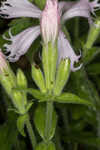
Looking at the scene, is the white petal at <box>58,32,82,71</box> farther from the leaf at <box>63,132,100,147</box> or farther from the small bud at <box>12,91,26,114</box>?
the leaf at <box>63,132,100,147</box>

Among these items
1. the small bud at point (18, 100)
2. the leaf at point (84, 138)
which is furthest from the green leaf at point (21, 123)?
the leaf at point (84, 138)

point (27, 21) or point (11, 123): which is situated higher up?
point (27, 21)

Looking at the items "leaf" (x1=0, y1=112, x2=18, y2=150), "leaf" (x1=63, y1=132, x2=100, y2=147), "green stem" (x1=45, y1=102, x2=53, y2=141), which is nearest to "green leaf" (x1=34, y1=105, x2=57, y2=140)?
"green stem" (x1=45, y1=102, x2=53, y2=141)

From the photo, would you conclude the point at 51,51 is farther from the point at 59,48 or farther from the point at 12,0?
the point at 12,0

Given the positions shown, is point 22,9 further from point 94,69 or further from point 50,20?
point 94,69

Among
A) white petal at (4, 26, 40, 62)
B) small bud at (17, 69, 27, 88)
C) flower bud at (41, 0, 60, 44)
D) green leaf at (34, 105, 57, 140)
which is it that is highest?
flower bud at (41, 0, 60, 44)

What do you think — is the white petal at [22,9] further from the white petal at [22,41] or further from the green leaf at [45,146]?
the green leaf at [45,146]

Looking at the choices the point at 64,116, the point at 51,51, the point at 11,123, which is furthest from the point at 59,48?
the point at 64,116

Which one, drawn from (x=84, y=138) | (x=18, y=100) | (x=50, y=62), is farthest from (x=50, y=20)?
(x=84, y=138)
